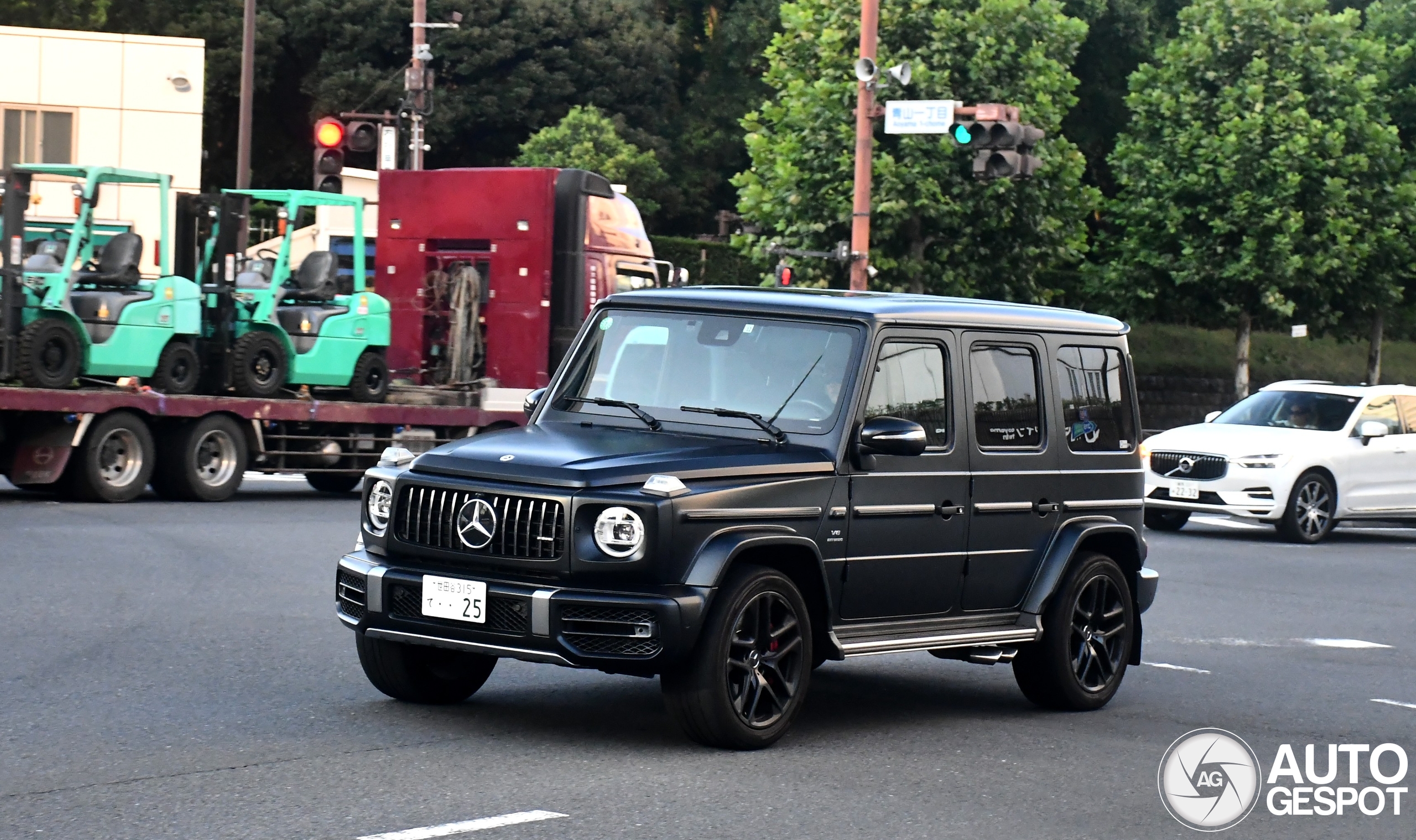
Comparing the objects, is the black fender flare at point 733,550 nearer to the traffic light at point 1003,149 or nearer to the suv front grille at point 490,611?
the suv front grille at point 490,611

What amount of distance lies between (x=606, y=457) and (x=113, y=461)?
38.7ft

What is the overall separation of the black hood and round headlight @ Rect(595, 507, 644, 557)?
128 mm

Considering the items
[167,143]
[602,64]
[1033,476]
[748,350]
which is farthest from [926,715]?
[602,64]

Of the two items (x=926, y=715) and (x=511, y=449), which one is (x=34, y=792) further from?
(x=926, y=715)

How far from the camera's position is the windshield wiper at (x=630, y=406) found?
802 centimetres

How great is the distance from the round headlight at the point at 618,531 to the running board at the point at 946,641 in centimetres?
111

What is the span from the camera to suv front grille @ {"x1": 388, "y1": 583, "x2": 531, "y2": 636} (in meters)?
7.18

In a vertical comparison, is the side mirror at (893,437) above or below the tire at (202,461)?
above

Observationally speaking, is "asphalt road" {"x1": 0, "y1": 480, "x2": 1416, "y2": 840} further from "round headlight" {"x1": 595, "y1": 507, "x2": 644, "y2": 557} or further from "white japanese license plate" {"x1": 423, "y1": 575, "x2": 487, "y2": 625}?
"round headlight" {"x1": 595, "y1": 507, "x2": 644, "y2": 557}

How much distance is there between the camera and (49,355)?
17359 millimetres

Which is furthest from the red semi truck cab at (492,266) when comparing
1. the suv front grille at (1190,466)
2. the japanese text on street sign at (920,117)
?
the suv front grille at (1190,466)

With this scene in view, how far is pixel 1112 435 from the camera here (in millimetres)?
9438

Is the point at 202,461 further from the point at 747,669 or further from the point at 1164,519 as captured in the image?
the point at 747,669

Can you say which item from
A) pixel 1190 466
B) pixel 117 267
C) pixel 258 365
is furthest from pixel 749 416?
pixel 1190 466
